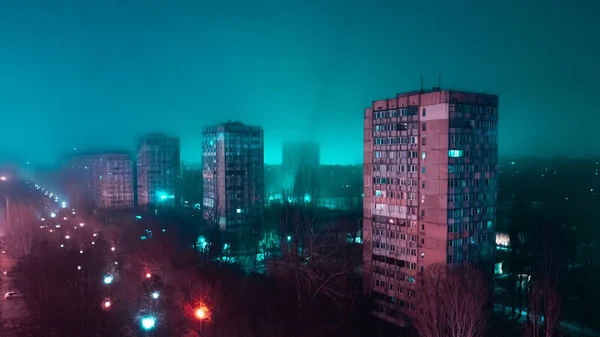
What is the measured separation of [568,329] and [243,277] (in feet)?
59.4

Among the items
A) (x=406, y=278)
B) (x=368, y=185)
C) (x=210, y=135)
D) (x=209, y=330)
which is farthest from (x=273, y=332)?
(x=210, y=135)

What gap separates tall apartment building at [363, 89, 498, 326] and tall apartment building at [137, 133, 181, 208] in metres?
41.1

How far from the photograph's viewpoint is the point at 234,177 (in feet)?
131

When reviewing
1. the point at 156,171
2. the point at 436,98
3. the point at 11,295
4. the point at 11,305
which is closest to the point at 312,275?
the point at 436,98

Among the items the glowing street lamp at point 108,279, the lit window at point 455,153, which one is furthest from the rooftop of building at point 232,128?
the lit window at point 455,153

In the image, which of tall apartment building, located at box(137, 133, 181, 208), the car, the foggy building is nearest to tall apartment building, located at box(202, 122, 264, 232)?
the car

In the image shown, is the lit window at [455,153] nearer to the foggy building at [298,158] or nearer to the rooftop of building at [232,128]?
the rooftop of building at [232,128]

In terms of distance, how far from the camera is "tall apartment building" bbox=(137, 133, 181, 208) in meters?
56.7

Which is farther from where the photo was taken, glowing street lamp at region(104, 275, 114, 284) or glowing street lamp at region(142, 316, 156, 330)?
glowing street lamp at region(104, 275, 114, 284)

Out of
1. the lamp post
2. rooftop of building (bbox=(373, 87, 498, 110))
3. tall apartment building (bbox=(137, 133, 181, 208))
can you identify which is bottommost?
the lamp post

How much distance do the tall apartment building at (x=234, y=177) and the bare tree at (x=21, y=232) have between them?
48.3 feet

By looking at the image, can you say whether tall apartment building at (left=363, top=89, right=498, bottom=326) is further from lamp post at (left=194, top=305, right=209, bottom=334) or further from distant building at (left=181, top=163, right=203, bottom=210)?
distant building at (left=181, top=163, right=203, bottom=210)

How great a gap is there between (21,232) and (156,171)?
71.3 feet

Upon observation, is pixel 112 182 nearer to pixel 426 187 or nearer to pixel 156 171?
pixel 156 171
